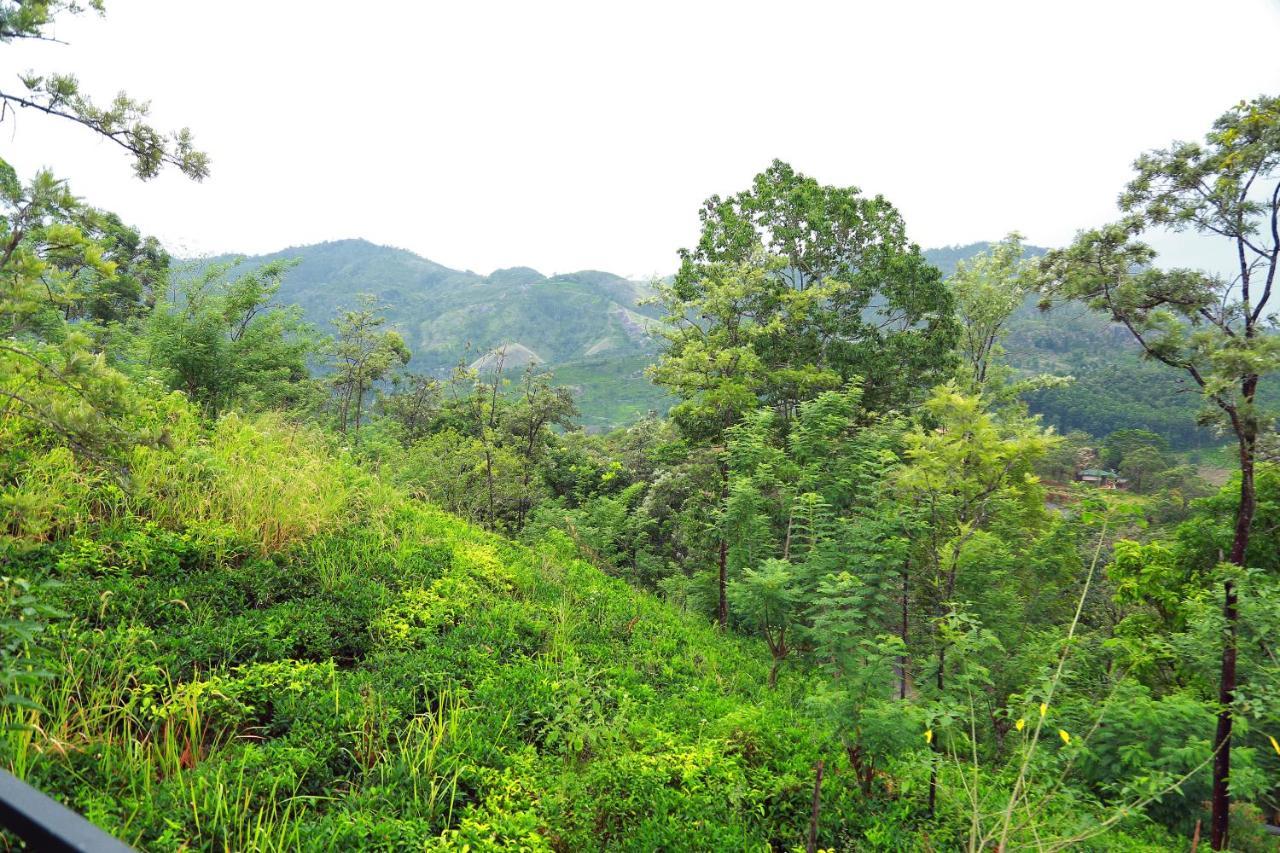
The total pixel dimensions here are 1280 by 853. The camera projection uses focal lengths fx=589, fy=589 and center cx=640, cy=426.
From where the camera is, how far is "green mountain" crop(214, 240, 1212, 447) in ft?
228

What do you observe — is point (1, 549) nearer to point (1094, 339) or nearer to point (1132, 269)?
point (1132, 269)

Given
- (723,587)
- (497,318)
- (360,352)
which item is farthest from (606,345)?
(723,587)

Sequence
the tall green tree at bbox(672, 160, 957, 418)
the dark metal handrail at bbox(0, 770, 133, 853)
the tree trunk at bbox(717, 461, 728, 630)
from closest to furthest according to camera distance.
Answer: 1. the dark metal handrail at bbox(0, 770, 133, 853)
2. the tree trunk at bbox(717, 461, 728, 630)
3. the tall green tree at bbox(672, 160, 957, 418)

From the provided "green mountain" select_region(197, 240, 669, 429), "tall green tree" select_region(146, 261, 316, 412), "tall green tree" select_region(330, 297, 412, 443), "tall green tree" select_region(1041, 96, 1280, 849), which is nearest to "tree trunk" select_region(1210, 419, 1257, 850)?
"tall green tree" select_region(1041, 96, 1280, 849)

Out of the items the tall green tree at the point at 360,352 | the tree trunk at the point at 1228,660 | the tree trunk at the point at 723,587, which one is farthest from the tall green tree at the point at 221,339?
the tree trunk at the point at 1228,660

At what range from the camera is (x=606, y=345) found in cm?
16512

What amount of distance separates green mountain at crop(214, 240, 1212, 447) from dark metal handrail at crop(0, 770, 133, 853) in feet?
24.9

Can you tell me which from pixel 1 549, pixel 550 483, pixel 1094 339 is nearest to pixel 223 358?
pixel 1 549

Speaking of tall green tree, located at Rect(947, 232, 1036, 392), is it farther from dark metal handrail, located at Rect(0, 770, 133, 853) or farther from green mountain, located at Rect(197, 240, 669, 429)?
green mountain, located at Rect(197, 240, 669, 429)

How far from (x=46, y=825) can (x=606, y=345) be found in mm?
166213

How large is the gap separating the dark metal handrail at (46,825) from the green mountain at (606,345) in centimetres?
759

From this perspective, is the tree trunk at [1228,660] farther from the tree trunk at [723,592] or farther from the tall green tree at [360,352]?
the tall green tree at [360,352]

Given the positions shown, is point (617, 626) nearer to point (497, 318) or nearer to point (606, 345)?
point (606, 345)

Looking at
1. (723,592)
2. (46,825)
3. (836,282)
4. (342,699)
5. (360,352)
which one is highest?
(836,282)
